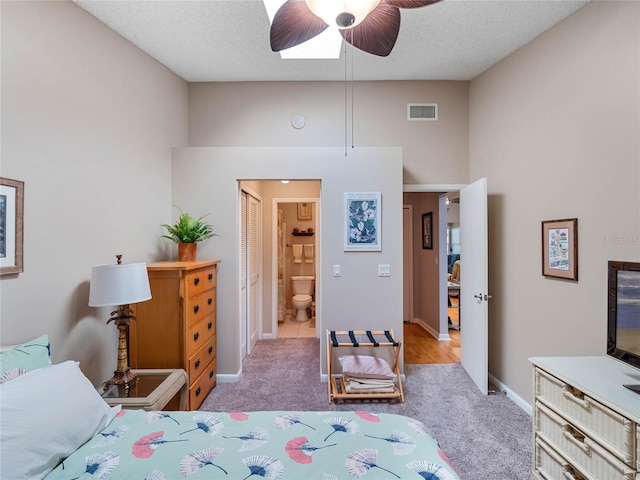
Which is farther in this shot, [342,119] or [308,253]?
[308,253]

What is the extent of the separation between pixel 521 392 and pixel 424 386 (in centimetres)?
83

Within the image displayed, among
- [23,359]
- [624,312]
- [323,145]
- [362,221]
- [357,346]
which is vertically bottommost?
[357,346]

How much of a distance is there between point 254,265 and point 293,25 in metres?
3.01

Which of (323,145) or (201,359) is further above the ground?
(323,145)

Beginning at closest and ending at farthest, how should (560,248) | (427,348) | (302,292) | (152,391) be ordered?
1. (152,391)
2. (560,248)
3. (427,348)
4. (302,292)

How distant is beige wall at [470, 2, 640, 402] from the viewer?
1.81m

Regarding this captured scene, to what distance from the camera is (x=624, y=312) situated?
1489 millimetres

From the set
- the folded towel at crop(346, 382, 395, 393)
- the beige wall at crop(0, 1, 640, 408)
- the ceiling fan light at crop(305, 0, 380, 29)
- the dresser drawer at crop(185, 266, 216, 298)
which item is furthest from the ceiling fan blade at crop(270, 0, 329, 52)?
the folded towel at crop(346, 382, 395, 393)

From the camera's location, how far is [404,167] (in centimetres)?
336

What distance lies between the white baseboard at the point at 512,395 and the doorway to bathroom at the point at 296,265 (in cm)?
284

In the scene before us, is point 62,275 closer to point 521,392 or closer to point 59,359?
point 59,359

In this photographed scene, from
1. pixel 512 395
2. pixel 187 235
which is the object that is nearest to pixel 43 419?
pixel 187 235

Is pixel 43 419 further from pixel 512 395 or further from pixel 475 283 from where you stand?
pixel 512 395

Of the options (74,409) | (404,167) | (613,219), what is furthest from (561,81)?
(74,409)
